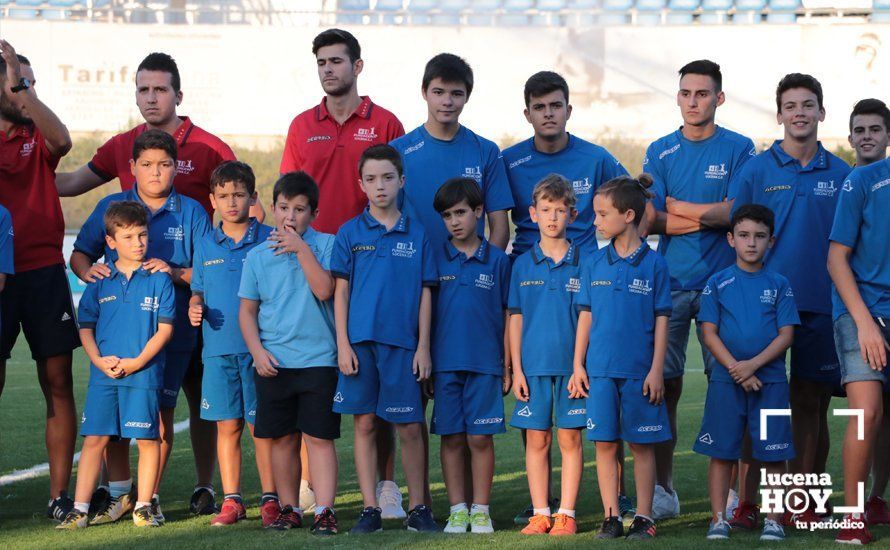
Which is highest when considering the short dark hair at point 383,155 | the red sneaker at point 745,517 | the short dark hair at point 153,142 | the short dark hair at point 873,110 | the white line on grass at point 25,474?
the short dark hair at point 873,110

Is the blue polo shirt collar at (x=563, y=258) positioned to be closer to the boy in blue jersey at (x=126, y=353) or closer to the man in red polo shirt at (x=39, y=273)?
the boy in blue jersey at (x=126, y=353)

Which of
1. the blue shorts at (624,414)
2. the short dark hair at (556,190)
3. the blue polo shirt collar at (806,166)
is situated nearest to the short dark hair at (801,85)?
the blue polo shirt collar at (806,166)

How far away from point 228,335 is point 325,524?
100cm

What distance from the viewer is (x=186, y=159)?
5.96 m

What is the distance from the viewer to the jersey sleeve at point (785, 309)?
504 cm

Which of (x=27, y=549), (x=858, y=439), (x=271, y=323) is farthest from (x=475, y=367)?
(x=27, y=549)

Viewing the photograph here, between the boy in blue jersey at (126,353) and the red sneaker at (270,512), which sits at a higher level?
the boy in blue jersey at (126,353)

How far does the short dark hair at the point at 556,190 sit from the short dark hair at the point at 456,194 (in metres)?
0.26

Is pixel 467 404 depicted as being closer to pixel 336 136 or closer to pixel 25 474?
pixel 336 136

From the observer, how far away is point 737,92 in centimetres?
3100

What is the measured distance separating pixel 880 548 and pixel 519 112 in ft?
89.2

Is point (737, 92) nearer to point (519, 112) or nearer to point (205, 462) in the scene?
point (519, 112)

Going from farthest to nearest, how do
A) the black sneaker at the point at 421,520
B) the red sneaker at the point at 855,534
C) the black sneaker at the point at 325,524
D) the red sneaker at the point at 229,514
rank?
the red sneaker at the point at 229,514 → the black sneaker at the point at 421,520 → the black sneaker at the point at 325,524 → the red sneaker at the point at 855,534

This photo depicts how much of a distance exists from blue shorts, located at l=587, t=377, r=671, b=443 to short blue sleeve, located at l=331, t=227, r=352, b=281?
1167 mm
